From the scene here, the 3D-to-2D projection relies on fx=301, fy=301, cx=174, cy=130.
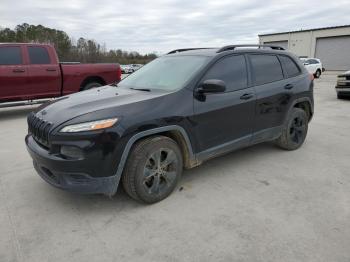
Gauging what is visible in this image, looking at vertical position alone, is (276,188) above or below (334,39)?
below

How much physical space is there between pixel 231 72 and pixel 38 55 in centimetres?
638

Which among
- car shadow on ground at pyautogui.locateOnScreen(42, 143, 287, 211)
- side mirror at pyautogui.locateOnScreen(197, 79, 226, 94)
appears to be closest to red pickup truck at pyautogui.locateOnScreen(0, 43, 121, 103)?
car shadow on ground at pyautogui.locateOnScreen(42, 143, 287, 211)

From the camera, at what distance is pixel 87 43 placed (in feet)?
150

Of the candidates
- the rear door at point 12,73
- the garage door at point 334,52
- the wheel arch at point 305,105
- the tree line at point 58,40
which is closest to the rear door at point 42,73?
the rear door at point 12,73

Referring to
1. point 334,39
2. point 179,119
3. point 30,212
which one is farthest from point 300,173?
point 334,39

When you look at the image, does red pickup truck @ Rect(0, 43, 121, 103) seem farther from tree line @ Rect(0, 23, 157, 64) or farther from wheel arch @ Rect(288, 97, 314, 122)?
tree line @ Rect(0, 23, 157, 64)

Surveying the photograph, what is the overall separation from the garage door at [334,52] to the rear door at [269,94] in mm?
35243

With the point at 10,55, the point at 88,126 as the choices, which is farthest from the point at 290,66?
the point at 10,55

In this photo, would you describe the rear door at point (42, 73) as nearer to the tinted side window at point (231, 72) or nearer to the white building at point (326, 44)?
the tinted side window at point (231, 72)

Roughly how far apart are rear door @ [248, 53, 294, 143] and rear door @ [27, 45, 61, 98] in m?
6.22

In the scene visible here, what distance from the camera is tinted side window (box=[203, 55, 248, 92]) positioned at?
3.85 meters

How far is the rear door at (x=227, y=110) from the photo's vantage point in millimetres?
3656

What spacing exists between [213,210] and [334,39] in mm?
39655

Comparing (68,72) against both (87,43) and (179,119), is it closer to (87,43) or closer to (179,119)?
(179,119)
